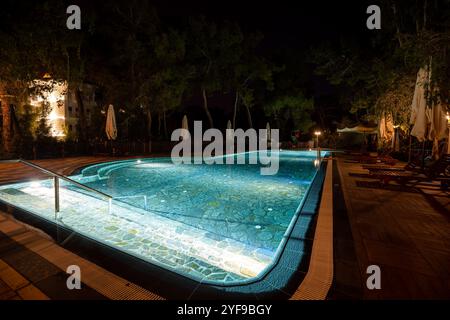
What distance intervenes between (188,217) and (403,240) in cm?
361

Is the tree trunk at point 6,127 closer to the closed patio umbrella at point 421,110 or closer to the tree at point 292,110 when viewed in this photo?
the closed patio umbrella at point 421,110

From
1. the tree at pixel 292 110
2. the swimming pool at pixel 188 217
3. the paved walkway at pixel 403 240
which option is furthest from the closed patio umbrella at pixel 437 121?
the tree at pixel 292 110

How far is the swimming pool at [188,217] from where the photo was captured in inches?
124

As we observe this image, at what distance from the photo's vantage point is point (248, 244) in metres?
3.58

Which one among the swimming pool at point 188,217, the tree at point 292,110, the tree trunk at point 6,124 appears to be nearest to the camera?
the swimming pool at point 188,217

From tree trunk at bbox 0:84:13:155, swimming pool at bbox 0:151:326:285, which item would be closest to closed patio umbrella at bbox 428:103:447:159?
swimming pool at bbox 0:151:326:285

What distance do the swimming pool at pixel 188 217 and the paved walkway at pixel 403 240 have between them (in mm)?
949

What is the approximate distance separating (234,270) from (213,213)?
7.47ft

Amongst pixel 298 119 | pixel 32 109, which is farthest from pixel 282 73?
pixel 32 109

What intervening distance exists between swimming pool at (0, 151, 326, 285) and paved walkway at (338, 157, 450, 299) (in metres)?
0.95

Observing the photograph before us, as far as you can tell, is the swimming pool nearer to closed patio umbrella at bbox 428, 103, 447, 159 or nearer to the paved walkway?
the paved walkway

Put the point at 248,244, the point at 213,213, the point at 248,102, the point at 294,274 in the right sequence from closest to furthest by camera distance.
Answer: the point at 294,274, the point at 248,244, the point at 213,213, the point at 248,102

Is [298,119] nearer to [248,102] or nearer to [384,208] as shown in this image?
[248,102]

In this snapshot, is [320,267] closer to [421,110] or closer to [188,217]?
[188,217]
